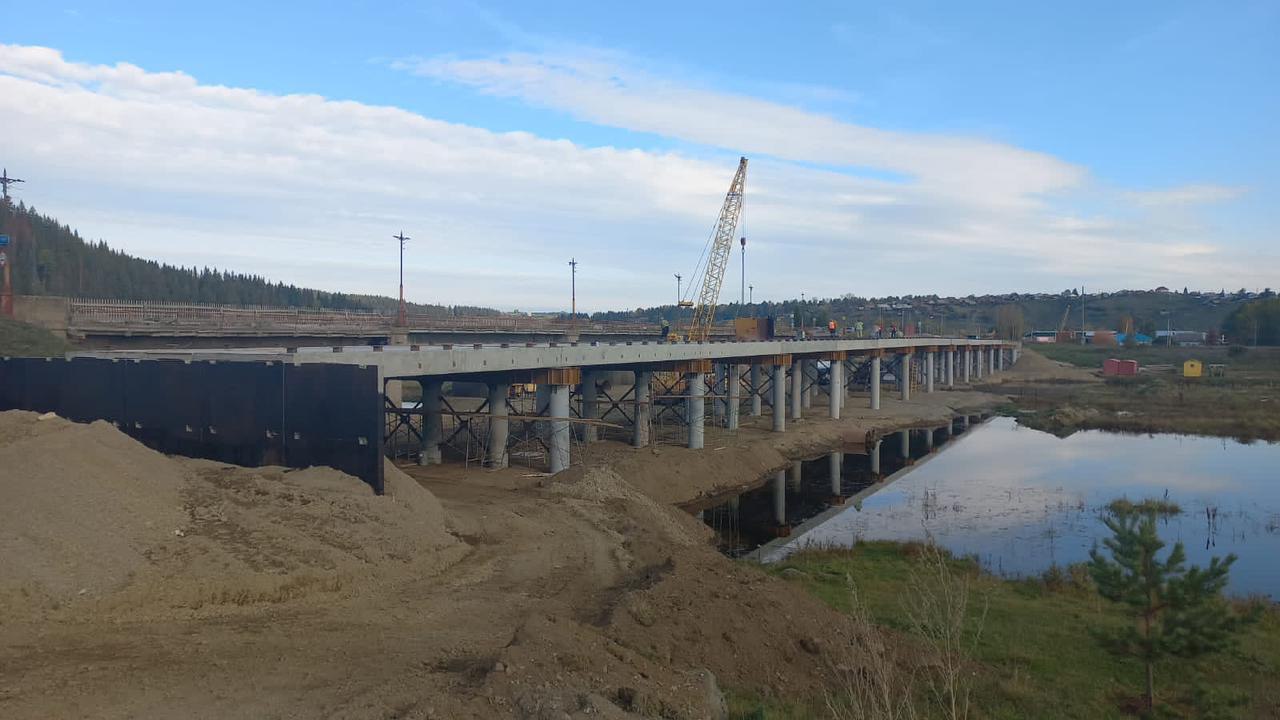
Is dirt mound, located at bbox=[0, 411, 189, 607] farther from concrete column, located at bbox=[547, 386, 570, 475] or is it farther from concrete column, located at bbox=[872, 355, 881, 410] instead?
concrete column, located at bbox=[872, 355, 881, 410]

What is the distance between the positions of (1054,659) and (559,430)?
20.1 metres

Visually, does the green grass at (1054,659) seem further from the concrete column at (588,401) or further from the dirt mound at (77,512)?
the concrete column at (588,401)

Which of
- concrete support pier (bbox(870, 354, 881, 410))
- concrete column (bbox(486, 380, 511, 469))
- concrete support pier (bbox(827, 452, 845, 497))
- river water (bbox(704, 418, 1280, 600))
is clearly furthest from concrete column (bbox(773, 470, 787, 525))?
concrete support pier (bbox(870, 354, 881, 410))

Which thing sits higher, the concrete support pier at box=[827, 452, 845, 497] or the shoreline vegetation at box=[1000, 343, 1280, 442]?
the shoreline vegetation at box=[1000, 343, 1280, 442]

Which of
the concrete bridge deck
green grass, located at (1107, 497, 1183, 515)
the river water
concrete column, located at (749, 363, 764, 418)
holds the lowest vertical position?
the river water

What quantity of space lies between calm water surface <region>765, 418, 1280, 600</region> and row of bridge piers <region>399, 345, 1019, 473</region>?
10.5 meters

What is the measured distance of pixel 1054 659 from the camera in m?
15.6

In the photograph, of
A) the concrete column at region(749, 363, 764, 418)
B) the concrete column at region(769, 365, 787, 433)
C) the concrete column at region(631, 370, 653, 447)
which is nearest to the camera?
the concrete column at region(631, 370, 653, 447)

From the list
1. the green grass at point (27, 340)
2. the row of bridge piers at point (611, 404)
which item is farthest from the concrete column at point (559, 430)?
the green grass at point (27, 340)

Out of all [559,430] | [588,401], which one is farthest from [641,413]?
[559,430]

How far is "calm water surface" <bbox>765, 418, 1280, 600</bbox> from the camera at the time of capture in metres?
25.9

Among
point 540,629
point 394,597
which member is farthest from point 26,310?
point 540,629

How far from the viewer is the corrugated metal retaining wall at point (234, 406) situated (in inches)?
813

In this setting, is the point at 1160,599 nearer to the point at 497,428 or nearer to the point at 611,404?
the point at 497,428
